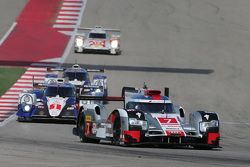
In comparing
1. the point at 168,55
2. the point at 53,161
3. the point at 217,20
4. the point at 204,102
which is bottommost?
the point at 53,161

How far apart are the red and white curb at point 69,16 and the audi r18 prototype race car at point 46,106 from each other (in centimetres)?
2795

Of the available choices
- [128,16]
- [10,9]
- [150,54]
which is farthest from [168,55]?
[10,9]

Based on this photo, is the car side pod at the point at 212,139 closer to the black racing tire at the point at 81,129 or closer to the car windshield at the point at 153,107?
the car windshield at the point at 153,107

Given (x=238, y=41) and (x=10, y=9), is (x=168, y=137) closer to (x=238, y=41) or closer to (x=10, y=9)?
(x=238, y=41)

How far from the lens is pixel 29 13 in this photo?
67000mm

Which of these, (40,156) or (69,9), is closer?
(40,156)

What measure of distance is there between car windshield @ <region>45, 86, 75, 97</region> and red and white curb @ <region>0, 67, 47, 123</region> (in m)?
2.03

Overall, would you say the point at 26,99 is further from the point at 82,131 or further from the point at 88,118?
the point at 88,118

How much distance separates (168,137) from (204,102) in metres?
17.9

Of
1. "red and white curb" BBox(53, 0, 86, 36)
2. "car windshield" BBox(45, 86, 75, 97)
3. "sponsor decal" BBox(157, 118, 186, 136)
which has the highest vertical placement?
"red and white curb" BBox(53, 0, 86, 36)

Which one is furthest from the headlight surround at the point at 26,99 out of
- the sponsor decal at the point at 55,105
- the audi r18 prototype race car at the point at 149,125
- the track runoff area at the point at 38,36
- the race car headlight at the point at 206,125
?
the race car headlight at the point at 206,125

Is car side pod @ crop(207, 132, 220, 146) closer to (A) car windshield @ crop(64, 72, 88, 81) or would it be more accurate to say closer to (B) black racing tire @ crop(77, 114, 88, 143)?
(B) black racing tire @ crop(77, 114, 88, 143)

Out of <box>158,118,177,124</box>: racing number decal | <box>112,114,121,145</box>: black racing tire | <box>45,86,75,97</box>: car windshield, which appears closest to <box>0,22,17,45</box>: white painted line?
<box>45,86,75,97</box>: car windshield

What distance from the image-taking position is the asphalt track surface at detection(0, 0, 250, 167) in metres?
20.7
